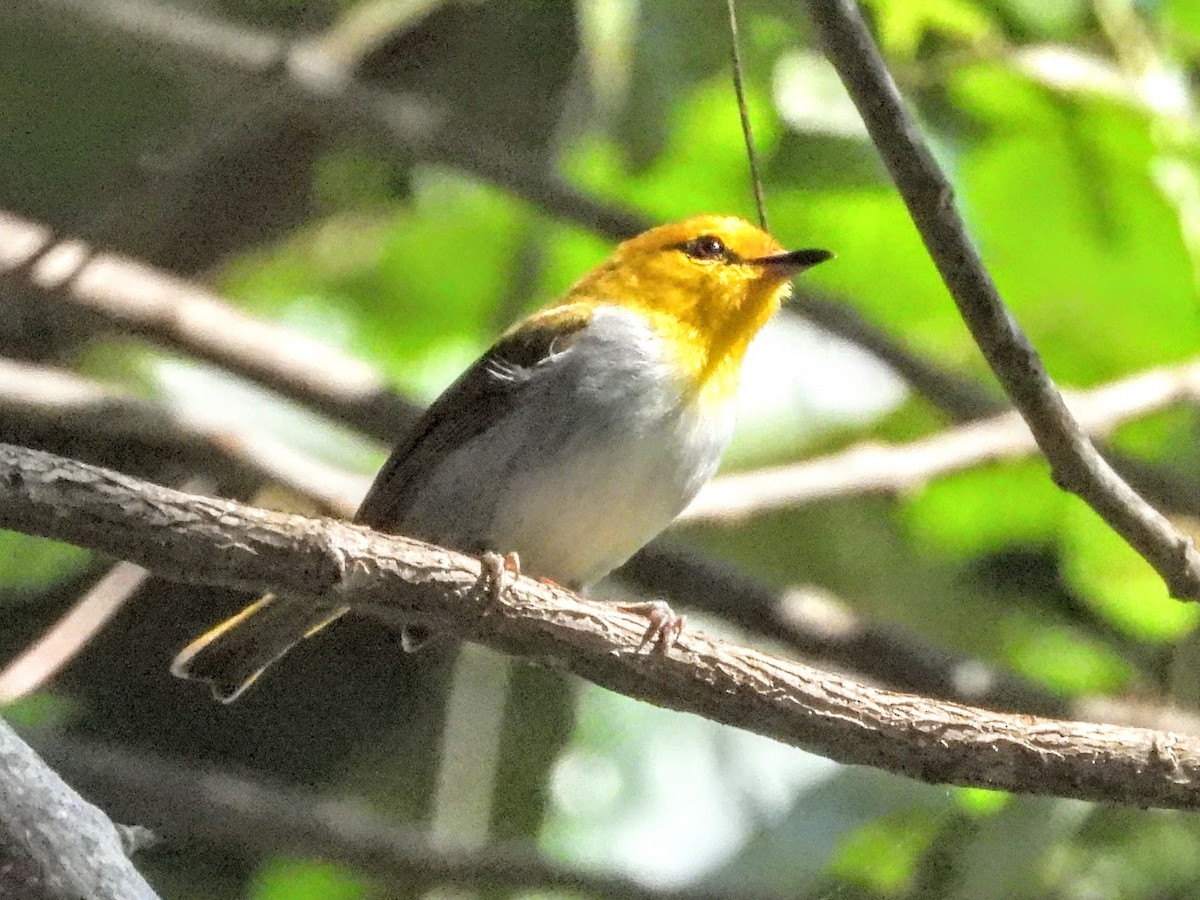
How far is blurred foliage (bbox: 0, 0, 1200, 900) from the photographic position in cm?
381

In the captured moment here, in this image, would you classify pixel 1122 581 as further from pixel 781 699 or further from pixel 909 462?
pixel 781 699

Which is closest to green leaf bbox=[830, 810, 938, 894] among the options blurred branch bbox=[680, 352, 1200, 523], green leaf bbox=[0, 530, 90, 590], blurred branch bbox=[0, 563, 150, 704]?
blurred branch bbox=[680, 352, 1200, 523]

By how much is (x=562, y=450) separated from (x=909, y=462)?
1.27 m

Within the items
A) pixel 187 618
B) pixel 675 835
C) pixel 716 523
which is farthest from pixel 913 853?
pixel 187 618

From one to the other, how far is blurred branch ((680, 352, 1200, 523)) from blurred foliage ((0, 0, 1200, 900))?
32cm

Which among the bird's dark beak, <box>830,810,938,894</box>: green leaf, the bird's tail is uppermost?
the bird's dark beak

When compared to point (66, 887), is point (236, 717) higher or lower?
lower

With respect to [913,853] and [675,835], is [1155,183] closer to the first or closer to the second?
[913,853]

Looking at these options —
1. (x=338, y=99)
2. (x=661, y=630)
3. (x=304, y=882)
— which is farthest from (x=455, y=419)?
(x=304, y=882)

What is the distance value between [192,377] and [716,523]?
1.63 metres

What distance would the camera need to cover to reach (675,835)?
14.0ft

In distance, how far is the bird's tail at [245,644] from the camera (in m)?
3.16

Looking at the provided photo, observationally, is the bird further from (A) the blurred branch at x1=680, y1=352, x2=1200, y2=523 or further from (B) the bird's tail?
(A) the blurred branch at x1=680, y1=352, x2=1200, y2=523

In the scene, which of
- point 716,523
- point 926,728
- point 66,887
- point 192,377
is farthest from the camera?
point 192,377
